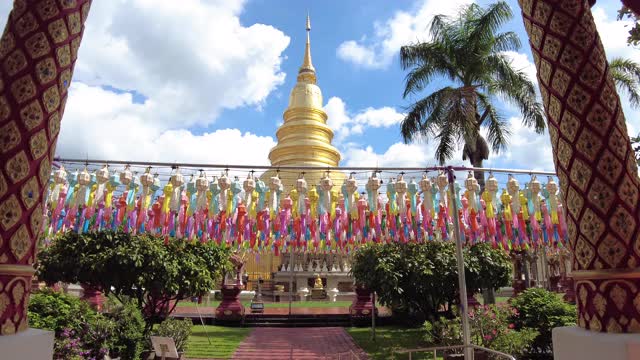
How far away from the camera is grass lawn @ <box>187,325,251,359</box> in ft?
41.9

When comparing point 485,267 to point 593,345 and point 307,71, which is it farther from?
point 307,71

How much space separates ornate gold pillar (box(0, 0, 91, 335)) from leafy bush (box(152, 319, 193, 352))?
959cm

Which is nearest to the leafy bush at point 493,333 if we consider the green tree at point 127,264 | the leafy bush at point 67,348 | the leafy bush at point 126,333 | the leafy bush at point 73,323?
the leafy bush at point 126,333

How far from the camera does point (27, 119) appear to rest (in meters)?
2.40

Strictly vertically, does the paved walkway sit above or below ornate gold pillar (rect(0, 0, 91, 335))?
below

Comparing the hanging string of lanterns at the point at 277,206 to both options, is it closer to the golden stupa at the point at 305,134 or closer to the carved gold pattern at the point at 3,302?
the carved gold pattern at the point at 3,302

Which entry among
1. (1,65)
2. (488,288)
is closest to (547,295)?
(488,288)

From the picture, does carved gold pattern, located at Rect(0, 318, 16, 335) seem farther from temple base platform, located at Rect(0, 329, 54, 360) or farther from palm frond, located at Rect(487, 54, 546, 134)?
palm frond, located at Rect(487, 54, 546, 134)

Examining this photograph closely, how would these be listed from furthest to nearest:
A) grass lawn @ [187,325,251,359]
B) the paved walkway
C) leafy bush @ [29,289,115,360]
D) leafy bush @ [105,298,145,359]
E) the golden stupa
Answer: the golden stupa, grass lawn @ [187,325,251,359], the paved walkway, leafy bush @ [105,298,145,359], leafy bush @ [29,289,115,360]

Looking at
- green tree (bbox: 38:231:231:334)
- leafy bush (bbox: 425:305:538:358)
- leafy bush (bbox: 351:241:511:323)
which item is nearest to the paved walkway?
leafy bush (bbox: 351:241:511:323)

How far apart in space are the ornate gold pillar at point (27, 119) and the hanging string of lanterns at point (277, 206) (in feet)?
17.6

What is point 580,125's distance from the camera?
2.59 m

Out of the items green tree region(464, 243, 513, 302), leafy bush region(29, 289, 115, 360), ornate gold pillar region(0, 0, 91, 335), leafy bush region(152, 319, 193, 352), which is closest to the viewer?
ornate gold pillar region(0, 0, 91, 335)

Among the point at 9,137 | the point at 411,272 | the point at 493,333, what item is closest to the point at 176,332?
the point at 411,272
